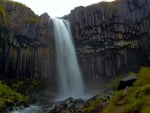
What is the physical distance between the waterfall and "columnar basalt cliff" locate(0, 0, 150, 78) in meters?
1.05

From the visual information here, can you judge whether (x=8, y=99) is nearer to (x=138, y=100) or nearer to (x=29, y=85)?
(x=29, y=85)

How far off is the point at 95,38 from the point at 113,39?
3.27 metres

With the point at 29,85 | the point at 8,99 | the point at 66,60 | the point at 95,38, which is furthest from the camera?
the point at 95,38

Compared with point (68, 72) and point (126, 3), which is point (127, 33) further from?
point (68, 72)

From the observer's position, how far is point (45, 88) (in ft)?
147

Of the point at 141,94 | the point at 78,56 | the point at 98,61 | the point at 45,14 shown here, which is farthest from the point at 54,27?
the point at 141,94

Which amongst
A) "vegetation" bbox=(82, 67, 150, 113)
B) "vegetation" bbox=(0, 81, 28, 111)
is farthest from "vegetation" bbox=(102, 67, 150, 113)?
"vegetation" bbox=(0, 81, 28, 111)

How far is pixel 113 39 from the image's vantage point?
157 feet

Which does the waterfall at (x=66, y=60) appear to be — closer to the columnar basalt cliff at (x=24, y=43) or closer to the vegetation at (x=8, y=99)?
the columnar basalt cliff at (x=24, y=43)

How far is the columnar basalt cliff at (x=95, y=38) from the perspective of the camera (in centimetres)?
4638

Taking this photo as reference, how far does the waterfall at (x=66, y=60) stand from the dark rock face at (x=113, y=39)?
129cm

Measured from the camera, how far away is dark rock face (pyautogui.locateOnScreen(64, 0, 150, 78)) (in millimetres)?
47531

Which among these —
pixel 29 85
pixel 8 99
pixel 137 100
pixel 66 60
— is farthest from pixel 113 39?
pixel 137 100

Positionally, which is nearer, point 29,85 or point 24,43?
point 29,85
